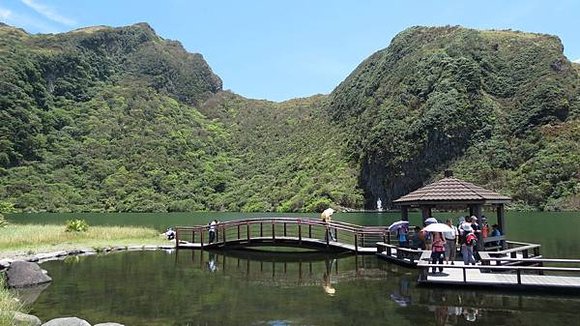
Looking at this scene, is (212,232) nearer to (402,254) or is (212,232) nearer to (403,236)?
(403,236)

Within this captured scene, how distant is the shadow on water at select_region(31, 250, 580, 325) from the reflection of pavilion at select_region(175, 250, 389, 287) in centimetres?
5

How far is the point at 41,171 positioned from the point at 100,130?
109 ft

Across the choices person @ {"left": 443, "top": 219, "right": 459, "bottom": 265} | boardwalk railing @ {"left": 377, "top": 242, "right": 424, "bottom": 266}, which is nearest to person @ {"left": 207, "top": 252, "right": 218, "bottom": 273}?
boardwalk railing @ {"left": 377, "top": 242, "right": 424, "bottom": 266}

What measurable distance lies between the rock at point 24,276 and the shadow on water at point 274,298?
567 mm

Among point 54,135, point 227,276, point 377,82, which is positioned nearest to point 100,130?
point 54,135

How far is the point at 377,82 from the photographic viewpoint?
182250 millimetres

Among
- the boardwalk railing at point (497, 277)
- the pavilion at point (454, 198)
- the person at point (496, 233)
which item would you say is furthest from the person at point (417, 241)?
the boardwalk railing at point (497, 277)

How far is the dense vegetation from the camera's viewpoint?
121 metres

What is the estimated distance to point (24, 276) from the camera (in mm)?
18703

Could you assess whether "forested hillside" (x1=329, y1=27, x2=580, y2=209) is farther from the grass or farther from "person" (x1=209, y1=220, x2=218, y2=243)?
the grass

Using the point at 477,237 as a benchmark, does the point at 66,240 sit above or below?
below

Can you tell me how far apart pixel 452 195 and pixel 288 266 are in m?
8.27

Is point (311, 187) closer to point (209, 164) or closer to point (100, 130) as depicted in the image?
point (209, 164)

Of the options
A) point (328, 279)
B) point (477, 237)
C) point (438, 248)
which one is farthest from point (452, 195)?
point (328, 279)
